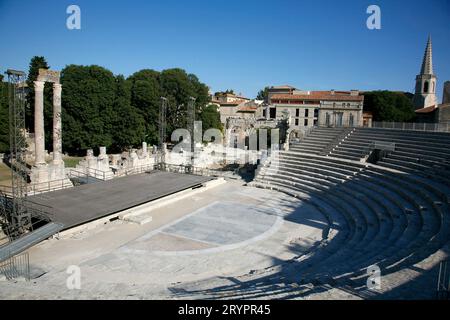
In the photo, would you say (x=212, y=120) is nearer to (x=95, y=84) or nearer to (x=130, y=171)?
(x=95, y=84)

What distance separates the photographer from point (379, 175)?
60.5 feet

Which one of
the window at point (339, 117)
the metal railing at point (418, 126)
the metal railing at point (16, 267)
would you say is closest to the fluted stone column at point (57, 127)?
the metal railing at point (16, 267)

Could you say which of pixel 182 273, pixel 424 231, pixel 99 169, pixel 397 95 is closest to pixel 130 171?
pixel 99 169

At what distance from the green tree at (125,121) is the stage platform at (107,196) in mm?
12435

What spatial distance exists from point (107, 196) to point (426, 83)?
56334 millimetres

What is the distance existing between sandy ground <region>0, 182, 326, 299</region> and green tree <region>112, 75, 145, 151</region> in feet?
59.0

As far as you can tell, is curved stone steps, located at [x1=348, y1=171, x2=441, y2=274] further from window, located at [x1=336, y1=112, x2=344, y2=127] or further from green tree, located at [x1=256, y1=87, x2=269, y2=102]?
green tree, located at [x1=256, y1=87, x2=269, y2=102]

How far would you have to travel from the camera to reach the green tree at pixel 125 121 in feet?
111

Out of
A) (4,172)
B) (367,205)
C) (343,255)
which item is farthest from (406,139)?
(4,172)

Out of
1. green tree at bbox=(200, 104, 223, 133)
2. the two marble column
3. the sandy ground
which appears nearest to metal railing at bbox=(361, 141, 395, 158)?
the sandy ground

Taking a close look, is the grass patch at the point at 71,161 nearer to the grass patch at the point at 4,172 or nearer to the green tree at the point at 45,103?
the green tree at the point at 45,103

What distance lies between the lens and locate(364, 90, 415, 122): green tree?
1844 inches

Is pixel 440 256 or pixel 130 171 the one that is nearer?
pixel 440 256

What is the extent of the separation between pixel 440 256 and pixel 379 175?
10.9 meters
